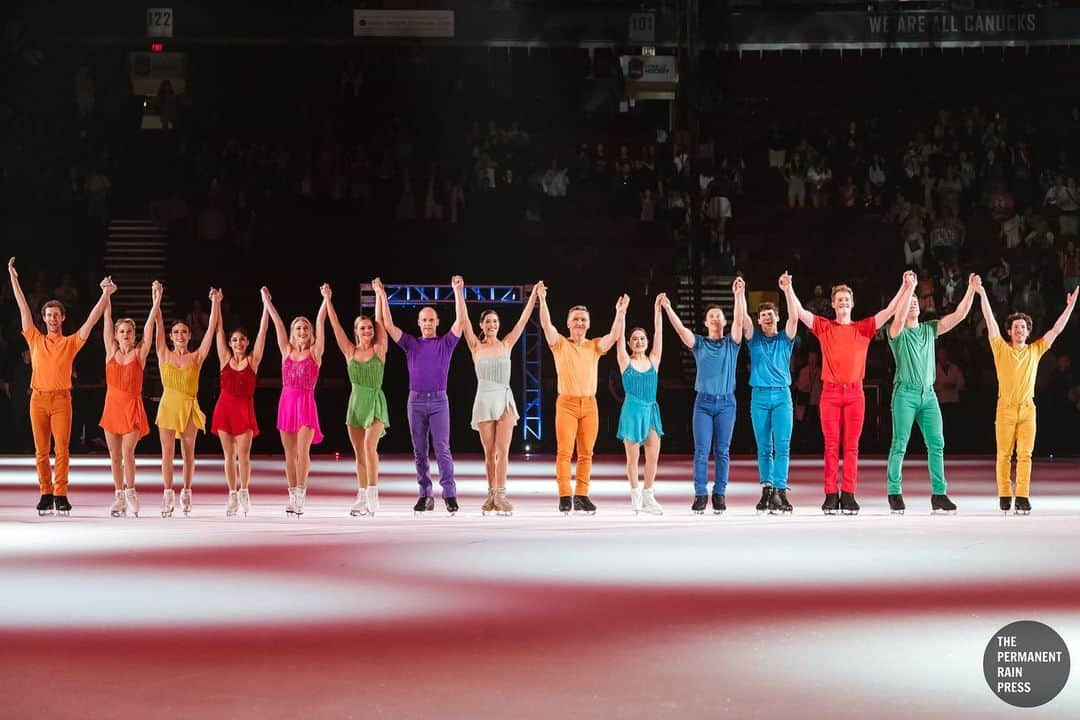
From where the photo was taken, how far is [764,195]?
28766 mm

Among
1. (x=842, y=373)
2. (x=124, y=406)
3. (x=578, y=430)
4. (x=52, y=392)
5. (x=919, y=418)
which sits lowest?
(x=578, y=430)


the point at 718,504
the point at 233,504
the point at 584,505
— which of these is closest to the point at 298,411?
the point at 233,504

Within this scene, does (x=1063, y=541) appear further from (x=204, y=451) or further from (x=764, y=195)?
(x=764, y=195)

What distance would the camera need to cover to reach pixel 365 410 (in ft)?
40.9

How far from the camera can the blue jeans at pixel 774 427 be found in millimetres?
12281

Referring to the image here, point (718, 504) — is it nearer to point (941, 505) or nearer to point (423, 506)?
point (941, 505)

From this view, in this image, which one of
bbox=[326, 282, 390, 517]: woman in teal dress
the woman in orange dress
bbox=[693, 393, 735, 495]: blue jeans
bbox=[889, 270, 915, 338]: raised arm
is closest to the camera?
bbox=[889, 270, 915, 338]: raised arm

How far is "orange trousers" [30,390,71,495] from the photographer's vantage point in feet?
40.3

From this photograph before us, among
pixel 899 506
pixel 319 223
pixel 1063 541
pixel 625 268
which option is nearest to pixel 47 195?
pixel 319 223

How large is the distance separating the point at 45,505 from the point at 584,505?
424 centimetres

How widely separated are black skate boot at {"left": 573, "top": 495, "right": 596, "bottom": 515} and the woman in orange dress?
11.2 feet

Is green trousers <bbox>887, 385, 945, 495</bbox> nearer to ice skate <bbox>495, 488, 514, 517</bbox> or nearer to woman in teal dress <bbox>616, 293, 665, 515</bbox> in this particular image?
woman in teal dress <bbox>616, 293, 665, 515</bbox>

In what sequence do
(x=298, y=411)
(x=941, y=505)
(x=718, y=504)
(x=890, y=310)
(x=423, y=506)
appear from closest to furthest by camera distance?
(x=890, y=310) → (x=941, y=505) → (x=298, y=411) → (x=718, y=504) → (x=423, y=506)

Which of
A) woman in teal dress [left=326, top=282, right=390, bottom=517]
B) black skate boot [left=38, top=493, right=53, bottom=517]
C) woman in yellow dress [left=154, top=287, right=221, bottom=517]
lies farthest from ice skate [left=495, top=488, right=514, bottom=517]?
black skate boot [left=38, top=493, right=53, bottom=517]
